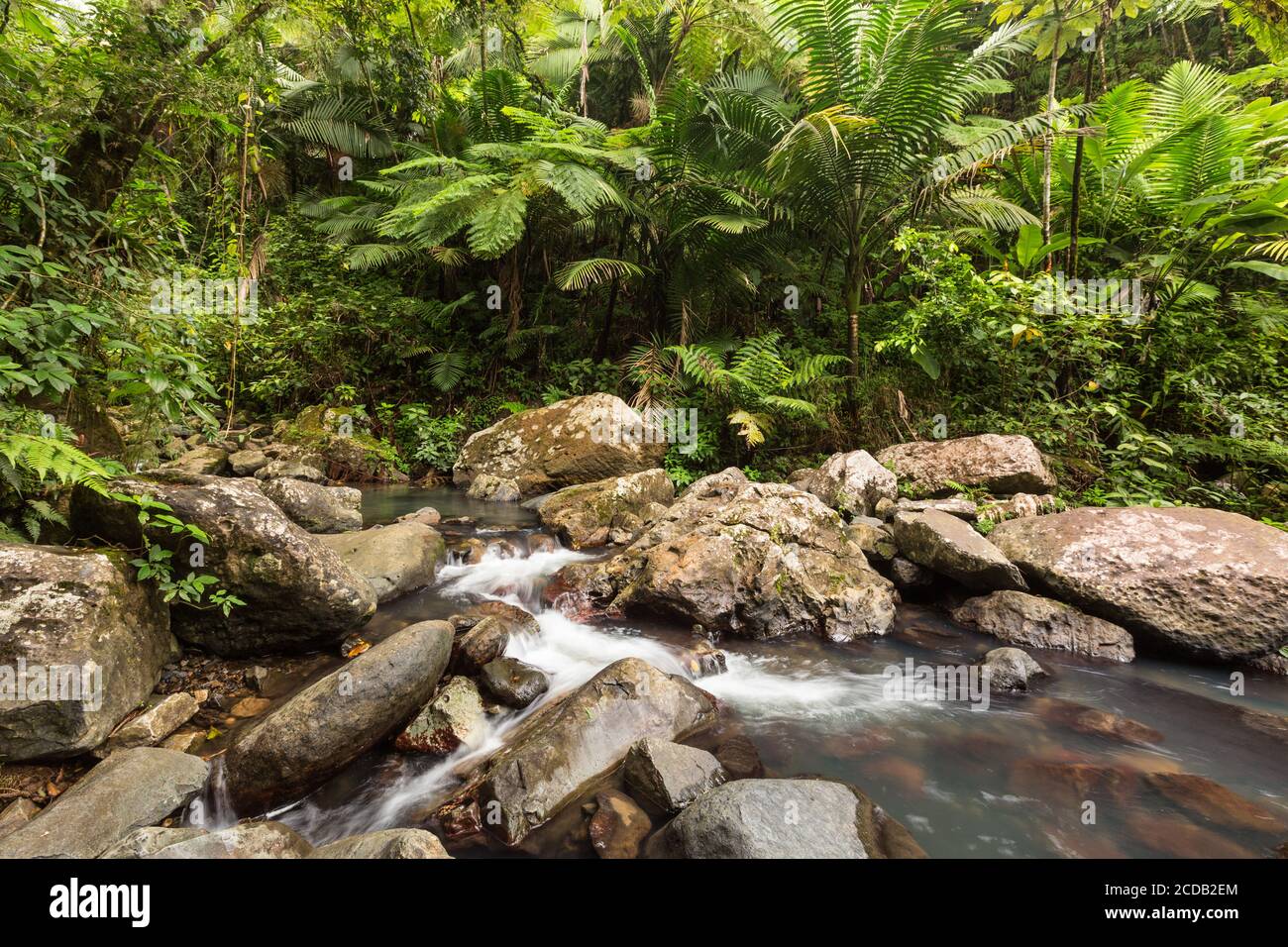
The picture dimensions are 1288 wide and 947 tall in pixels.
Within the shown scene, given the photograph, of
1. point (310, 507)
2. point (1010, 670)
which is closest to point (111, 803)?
point (310, 507)

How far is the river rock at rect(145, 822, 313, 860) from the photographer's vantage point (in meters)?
1.66

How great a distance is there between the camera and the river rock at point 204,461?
269 inches

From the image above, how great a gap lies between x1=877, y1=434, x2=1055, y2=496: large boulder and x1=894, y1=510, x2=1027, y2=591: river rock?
112cm

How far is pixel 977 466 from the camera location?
530 cm

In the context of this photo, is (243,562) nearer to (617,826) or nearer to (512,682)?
(512,682)

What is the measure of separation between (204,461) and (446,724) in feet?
21.5

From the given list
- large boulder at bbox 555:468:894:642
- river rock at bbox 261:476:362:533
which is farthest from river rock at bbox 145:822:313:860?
river rock at bbox 261:476:362:533

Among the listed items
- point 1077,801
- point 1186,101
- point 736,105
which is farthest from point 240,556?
point 1186,101

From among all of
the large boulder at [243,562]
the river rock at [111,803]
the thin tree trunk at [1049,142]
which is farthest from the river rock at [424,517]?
the thin tree trunk at [1049,142]

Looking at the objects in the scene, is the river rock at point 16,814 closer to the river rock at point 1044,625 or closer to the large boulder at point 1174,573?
the river rock at point 1044,625

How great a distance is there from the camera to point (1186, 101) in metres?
6.84

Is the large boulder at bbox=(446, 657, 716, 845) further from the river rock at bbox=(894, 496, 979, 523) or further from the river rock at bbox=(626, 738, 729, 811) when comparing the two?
the river rock at bbox=(894, 496, 979, 523)
